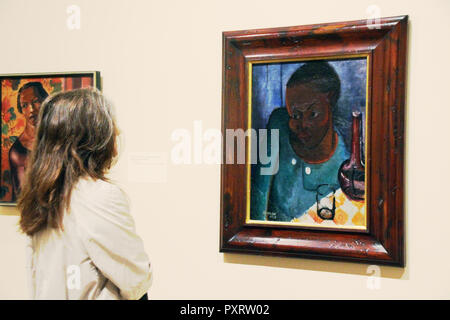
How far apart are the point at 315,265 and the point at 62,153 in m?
0.98

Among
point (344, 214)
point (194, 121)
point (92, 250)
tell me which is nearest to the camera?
point (92, 250)

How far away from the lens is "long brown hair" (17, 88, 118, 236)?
1.15 metres

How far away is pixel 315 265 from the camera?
5.44ft

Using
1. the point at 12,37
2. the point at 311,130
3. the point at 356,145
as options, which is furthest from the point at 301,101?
the point at 12,37

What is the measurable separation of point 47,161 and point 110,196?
0.19 metres

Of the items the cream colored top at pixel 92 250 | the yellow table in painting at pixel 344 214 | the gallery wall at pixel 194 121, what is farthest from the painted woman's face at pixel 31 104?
the yellow table in painting at pixel 344 214

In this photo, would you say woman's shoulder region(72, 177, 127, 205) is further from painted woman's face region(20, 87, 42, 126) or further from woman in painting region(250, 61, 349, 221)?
painted woman's face region(20, 87, 42, 126)

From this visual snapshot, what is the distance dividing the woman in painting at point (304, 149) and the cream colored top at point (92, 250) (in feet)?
2.16

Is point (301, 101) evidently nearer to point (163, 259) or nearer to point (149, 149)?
point (149, 149)

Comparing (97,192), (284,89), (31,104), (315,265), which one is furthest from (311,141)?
(31,104)

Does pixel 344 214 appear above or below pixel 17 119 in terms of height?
below

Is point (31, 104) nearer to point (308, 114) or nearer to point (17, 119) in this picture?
point (17, 119)

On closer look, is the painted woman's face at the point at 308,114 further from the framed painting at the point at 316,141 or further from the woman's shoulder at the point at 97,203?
the woman's shoulder at the point at 97,203

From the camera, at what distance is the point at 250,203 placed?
1721 millimetres
